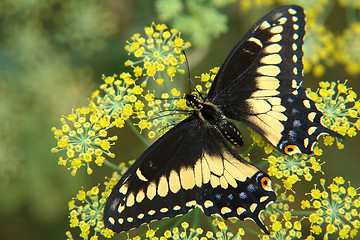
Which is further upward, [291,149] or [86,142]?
[86,142]

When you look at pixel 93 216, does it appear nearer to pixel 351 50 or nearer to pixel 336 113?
pixel 336 113

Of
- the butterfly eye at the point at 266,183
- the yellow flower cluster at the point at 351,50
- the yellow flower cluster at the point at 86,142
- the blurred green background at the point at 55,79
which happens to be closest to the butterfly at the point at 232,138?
the butterfly eye at the point at 266,183

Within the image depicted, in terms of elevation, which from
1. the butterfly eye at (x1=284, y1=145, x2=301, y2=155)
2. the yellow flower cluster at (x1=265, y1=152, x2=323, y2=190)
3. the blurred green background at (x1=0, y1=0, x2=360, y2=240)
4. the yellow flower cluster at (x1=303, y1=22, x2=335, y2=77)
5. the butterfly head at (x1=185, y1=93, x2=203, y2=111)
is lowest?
the yellow flower cluster at (x1=265, y1=152, x2=323, y2=190)

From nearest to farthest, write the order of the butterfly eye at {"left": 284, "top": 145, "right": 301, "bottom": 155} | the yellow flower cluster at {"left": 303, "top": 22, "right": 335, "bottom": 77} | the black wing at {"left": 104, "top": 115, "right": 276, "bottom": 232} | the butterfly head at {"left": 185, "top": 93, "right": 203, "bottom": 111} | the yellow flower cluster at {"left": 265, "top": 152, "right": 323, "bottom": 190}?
the black wing at {"left": 104, "top": 115, "right": 276, "bottom": 232} < the butterfly eye at {"left": 284, "top": 145, "right": 301, "bottom": 155} < the yellow flower cluster at {"left": 265, "top": 152, "right": 323, "bottom": 190} < the butterfly head at {"left": 185, "top": 93, "right": 203, "bottom": 111} < the yellow flower cluster at {"left": 303, "top": 22, "right": 335, "bottom": 77}

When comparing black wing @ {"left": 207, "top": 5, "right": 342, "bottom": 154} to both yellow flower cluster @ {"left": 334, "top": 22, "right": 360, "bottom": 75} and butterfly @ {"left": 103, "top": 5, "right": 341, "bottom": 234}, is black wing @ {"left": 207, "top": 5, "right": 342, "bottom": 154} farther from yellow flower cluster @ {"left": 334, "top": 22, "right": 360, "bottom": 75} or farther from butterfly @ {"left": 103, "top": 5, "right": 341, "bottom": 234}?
yellow flower cluster @ {"left": 334, "top": 22, "right": 360, "bottom": 75}

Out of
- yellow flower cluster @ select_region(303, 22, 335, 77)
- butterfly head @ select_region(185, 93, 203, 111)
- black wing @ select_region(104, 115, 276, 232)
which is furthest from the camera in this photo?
yellow flower cluster @ select_region(303, 22, 335, 77)

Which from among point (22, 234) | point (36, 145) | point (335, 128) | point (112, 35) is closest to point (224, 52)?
point (112, 35)

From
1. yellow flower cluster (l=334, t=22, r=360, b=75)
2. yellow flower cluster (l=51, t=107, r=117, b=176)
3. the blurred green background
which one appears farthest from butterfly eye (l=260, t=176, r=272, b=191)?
yellow flower cluster (l=334, t=22, r=360, b=75)

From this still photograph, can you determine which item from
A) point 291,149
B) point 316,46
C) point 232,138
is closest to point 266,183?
point 291,149
